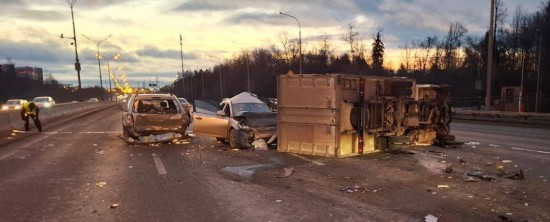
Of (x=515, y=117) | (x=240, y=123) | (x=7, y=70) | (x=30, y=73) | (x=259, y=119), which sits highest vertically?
(x=7, y=70)

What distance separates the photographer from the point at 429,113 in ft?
39.4

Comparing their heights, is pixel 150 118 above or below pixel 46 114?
above

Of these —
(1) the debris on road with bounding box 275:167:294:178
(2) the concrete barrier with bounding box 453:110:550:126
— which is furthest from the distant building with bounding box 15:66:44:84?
(1) the debris on road with bounding box 275:167:294:178

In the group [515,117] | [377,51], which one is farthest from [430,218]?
[377,51]

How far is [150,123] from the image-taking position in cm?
1439

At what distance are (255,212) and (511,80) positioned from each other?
68.6 meters

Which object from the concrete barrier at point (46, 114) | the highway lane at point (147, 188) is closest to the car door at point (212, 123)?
the highway lane at point (147, 188)

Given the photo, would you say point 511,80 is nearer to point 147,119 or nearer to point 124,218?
point 147,119

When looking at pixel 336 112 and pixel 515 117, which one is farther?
pixel 515 117

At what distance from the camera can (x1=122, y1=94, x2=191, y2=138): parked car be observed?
14297 millimetres

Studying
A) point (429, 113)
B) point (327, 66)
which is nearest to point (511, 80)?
point (327, 66)

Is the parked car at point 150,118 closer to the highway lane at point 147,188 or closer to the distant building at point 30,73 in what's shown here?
the highway lane at point 147,188

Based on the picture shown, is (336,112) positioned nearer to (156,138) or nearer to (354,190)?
(354,190)

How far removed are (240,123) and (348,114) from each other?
3.53 meters
